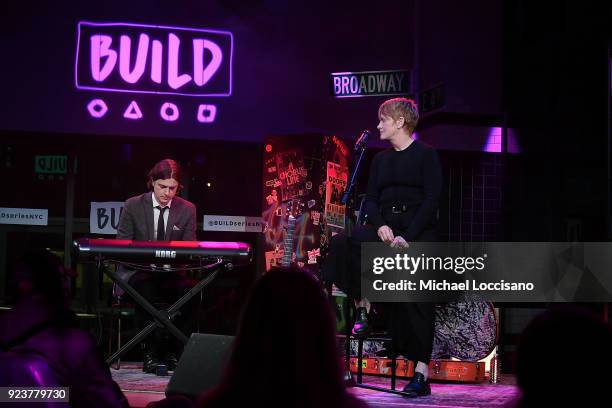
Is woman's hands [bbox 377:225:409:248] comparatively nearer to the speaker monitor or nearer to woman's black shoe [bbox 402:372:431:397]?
woman's black shoe [bbox 402:372:431:397]

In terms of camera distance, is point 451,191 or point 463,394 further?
point 451,191

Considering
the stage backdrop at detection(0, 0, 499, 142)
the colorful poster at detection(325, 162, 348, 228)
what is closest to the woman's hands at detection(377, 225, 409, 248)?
the colorful poster at detection(325, 162, 348, 228)

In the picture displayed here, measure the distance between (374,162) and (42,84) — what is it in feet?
15.3

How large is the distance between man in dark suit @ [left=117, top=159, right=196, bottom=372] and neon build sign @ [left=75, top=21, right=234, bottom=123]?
2.27m

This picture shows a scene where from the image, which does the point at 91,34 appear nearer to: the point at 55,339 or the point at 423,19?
the point at 423,19

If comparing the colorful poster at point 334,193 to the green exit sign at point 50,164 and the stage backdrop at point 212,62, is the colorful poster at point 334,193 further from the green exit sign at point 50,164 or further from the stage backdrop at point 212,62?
the green exit sign at point 50,164

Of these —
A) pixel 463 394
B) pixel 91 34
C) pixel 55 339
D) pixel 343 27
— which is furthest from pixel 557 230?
pixel 55 339

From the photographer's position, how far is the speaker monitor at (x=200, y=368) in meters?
3.23

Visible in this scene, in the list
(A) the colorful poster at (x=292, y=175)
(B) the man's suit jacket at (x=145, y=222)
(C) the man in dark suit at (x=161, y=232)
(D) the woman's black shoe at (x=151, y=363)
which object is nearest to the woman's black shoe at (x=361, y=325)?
(C) the man in dark suit at (x=161, y=232)

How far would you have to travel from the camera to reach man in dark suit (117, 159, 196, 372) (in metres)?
6.58

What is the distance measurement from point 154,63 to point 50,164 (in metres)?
1.52

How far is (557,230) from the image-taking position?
8742mm

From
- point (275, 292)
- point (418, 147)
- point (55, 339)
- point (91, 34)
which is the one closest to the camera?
point (275, 292)

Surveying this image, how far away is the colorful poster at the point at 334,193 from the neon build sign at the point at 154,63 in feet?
4.92
